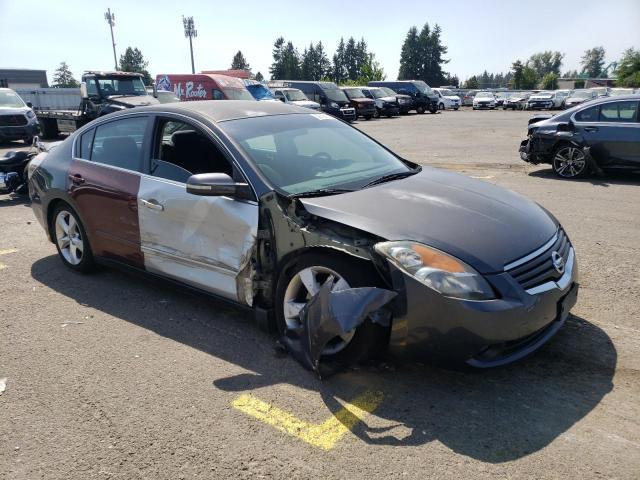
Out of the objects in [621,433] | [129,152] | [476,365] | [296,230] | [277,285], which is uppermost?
[129,152]

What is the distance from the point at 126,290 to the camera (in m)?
4.76

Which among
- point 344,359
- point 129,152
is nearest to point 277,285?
point 344,359

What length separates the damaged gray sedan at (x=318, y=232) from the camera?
2865mm

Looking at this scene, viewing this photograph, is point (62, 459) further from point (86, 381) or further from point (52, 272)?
point (52, 272)

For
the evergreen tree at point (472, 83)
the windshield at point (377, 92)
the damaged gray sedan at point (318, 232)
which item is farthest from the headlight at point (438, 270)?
the evergreen tree at point (472, 83)

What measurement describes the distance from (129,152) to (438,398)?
315 centimetres

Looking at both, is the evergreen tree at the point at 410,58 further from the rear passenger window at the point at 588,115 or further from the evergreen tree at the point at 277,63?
the rear passenger window at the point at 588,115

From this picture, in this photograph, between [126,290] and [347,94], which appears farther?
[347,94]

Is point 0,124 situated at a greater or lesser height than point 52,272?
greater

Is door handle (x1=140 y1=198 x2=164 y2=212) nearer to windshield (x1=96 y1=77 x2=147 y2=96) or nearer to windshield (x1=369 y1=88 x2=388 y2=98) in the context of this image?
windshield (x1=96 y1=77 x2=147 y2=96)

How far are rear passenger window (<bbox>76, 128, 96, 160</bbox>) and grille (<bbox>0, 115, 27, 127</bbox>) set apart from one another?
1288cm

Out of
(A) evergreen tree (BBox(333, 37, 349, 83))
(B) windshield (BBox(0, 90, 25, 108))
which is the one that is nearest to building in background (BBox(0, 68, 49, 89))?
(A) evergreen tree (BBox(333, 37, 349, 83))

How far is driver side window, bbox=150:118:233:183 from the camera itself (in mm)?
3977

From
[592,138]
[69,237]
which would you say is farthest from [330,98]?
[69,237]
